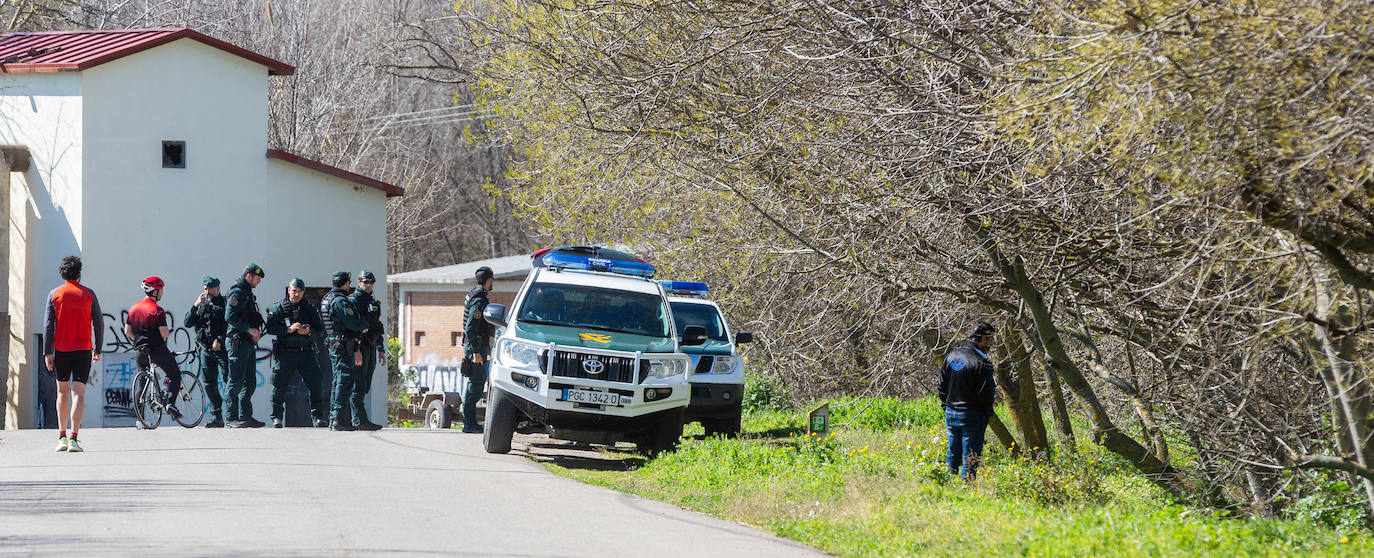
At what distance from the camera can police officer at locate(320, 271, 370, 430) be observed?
16.5m

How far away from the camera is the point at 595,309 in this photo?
48.2 feet

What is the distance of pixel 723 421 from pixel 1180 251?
22.9ft

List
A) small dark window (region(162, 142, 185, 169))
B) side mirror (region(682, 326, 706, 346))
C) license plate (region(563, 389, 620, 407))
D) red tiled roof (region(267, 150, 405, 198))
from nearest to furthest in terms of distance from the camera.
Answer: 1. license plate (region(563, 389, 620, 407))
2. side mirror (region(682, 326, 706, 346))
3. small dark window (region(162, 142, 185, 169))
4. red tiled roof (region(267, 150, 405, 198))

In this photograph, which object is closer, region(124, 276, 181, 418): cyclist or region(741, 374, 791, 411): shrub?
region(124, 276, 181, 418): cyclist

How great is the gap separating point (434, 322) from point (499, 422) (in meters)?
28.7

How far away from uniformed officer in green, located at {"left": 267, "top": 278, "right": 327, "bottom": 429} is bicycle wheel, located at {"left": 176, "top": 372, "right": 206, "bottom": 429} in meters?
0.96

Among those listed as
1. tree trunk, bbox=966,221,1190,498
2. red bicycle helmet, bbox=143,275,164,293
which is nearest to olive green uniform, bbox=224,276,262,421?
red bicycle helmet, bbox=143,275,164,293

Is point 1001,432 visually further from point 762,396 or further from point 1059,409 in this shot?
point 762,396

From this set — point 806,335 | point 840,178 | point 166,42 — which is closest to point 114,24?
point 166,42

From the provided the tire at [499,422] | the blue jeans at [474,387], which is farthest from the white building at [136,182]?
the tire at [499,422]

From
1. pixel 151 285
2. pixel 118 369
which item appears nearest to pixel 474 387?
pixel 151 285

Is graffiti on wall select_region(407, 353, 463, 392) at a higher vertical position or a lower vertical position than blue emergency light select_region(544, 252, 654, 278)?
lower

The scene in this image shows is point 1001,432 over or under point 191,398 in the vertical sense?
under

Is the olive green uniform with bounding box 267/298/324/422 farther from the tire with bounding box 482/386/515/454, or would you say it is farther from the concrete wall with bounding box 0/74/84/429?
the concrete wall with bounding box 0/74/84/429
